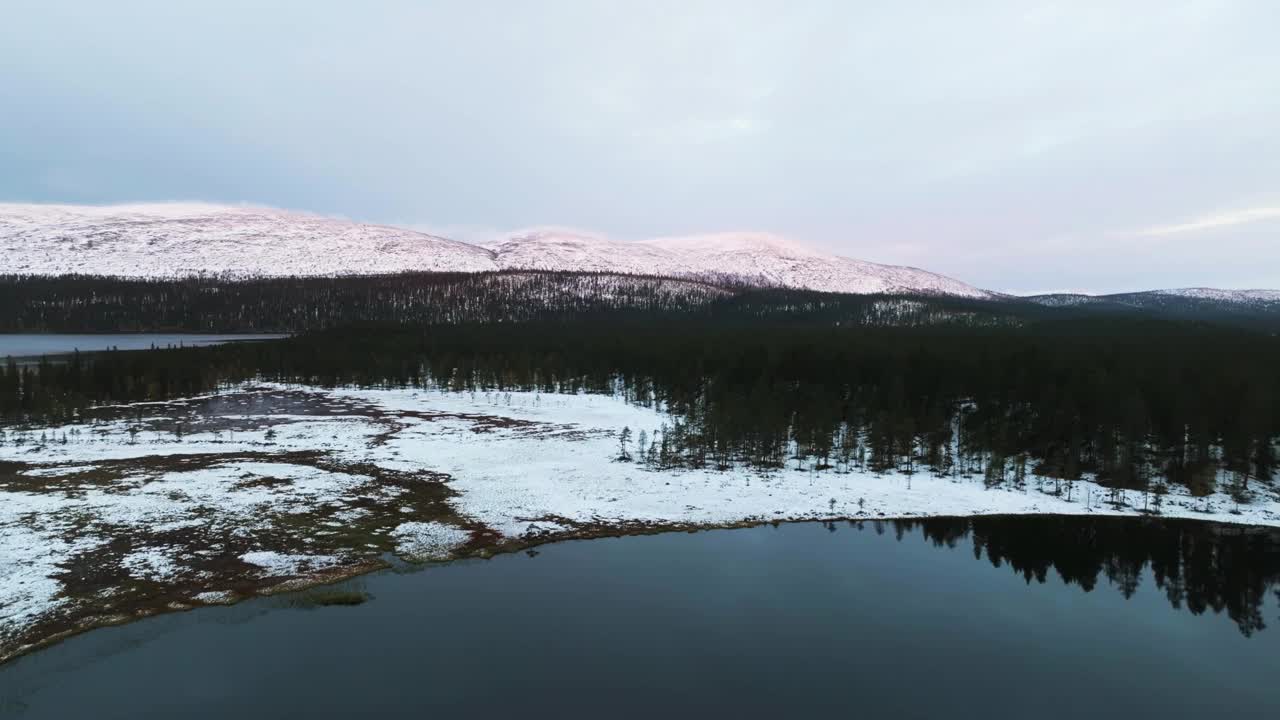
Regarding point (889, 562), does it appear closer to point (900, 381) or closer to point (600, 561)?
point (600, 561)

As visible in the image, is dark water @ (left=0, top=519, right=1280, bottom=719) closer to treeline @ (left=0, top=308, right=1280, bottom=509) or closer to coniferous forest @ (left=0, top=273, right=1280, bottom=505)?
coniferous forest @ (left=0, top=273, right=1280, bottom=505)

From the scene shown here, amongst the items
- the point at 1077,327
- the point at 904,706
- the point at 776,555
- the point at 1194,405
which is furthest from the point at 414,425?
the point at 1077,327

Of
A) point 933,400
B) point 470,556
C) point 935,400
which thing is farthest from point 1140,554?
point 470,556

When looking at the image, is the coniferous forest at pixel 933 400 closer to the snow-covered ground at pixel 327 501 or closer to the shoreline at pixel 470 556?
the snow-covered ground at pixel 327 501

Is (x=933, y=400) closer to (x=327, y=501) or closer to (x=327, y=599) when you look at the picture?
(x=327, y=501)

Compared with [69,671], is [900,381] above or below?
above

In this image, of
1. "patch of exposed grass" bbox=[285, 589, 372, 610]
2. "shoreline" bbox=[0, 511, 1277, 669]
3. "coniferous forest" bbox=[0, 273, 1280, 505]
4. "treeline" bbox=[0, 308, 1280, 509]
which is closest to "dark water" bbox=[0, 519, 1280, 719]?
"patch of exposed grass" bbox=[285, 589, 372, 610]
